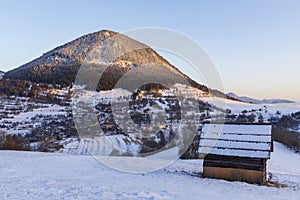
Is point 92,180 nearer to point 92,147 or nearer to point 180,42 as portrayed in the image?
point 180,42

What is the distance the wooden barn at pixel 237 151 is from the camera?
10.1 metres

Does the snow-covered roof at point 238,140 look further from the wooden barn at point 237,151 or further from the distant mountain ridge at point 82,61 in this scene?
the distant mountain ridge at point 82,61

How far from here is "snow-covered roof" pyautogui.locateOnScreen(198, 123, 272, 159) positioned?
10172mm

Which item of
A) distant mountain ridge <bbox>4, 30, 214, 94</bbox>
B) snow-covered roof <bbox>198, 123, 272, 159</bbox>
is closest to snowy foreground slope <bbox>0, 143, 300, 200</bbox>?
snow-covered roof <bbox>198, 123, 272, 159</bbox>

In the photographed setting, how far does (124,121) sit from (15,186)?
Result: 37.3 metres

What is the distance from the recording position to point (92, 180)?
922 cm

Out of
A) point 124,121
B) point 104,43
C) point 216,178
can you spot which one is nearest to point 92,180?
point 216,178

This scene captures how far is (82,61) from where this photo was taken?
110750 millimetres

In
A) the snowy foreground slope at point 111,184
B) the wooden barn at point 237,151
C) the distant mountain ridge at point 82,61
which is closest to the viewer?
the snowy foreground slope at point 111,184

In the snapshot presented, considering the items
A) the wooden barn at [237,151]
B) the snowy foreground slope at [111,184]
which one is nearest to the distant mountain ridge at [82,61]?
the snowy foreground slope at [111,184]

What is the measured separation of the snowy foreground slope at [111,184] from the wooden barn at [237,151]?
1.82ft

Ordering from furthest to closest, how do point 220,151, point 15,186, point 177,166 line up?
point 177,166 → point 220,151 → point 15,186

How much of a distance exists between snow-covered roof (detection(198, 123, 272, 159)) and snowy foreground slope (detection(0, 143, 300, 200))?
111 cm

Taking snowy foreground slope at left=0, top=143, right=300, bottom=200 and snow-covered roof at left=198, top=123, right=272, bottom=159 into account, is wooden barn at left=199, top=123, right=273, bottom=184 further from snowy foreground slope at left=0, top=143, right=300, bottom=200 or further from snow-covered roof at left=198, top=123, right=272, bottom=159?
snowy foreground slope at left=0, top=143, right=300, bottom=200
